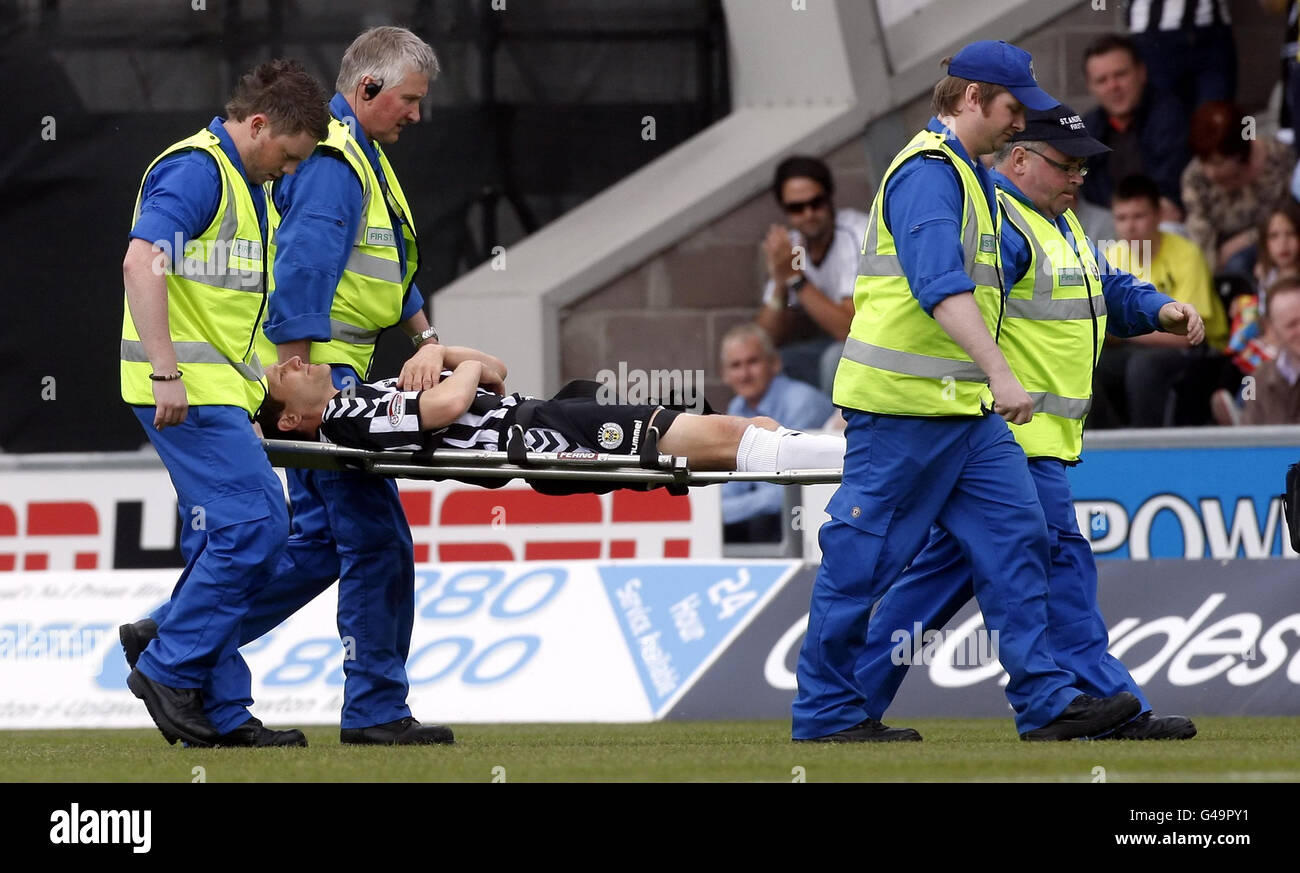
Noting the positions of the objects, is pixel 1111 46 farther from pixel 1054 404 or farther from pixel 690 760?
pixel 690 760

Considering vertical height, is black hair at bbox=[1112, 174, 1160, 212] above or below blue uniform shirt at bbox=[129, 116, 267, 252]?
above

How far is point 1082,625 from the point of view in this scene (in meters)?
6.05

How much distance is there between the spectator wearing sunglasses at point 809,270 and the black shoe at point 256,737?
16.3ft

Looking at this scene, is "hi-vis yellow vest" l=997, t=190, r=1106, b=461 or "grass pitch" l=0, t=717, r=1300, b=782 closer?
"grass pitch" l=0, t=717, r=1300, b=782

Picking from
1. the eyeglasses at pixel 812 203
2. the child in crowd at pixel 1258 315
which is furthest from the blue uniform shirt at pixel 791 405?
the child in crowd at pixel 1258 315

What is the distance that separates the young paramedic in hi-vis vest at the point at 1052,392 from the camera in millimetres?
5988

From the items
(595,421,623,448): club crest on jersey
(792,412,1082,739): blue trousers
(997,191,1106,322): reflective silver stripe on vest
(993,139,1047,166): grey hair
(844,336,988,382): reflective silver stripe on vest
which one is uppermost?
(993,139,1047,166): grey hair

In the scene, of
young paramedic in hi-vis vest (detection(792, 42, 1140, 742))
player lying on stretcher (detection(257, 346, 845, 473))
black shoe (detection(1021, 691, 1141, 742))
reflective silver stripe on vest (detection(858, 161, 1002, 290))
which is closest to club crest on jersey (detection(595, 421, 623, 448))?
player lying on stretcher (detection(257, 346, 845, 473))

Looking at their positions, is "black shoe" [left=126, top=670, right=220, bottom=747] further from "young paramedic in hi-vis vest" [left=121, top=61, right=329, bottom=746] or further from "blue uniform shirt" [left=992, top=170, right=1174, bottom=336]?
"blue uniform shirt" [left=992, top=170, right=1174, bottom=336]

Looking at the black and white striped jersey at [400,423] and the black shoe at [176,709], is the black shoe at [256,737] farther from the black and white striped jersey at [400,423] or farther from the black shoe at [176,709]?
the black and white striped jersey at [400,423]

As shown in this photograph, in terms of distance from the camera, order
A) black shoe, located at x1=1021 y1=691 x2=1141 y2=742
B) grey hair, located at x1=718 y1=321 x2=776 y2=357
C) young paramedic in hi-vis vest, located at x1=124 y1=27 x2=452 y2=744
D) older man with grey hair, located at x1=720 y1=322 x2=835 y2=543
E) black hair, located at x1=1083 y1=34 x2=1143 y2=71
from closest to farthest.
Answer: black shoe, located at x1=1021 y1=691 x2=1141 y2=742, young paramedic in hi-vis vest, located at x1=124 y1=27 x2=452 y2=744, older man with grey hair, located at x1=720 y1=322 x2=835 y2=543, black hair, located at x1=1083 y1=34 x2=1143 y2=71, grey hair, located at x1=718 y1=321 x2=776 y2=357

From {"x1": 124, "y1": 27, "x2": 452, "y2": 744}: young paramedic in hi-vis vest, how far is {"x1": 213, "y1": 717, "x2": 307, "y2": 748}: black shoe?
0.09 metres

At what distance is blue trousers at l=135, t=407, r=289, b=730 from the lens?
5617mm
